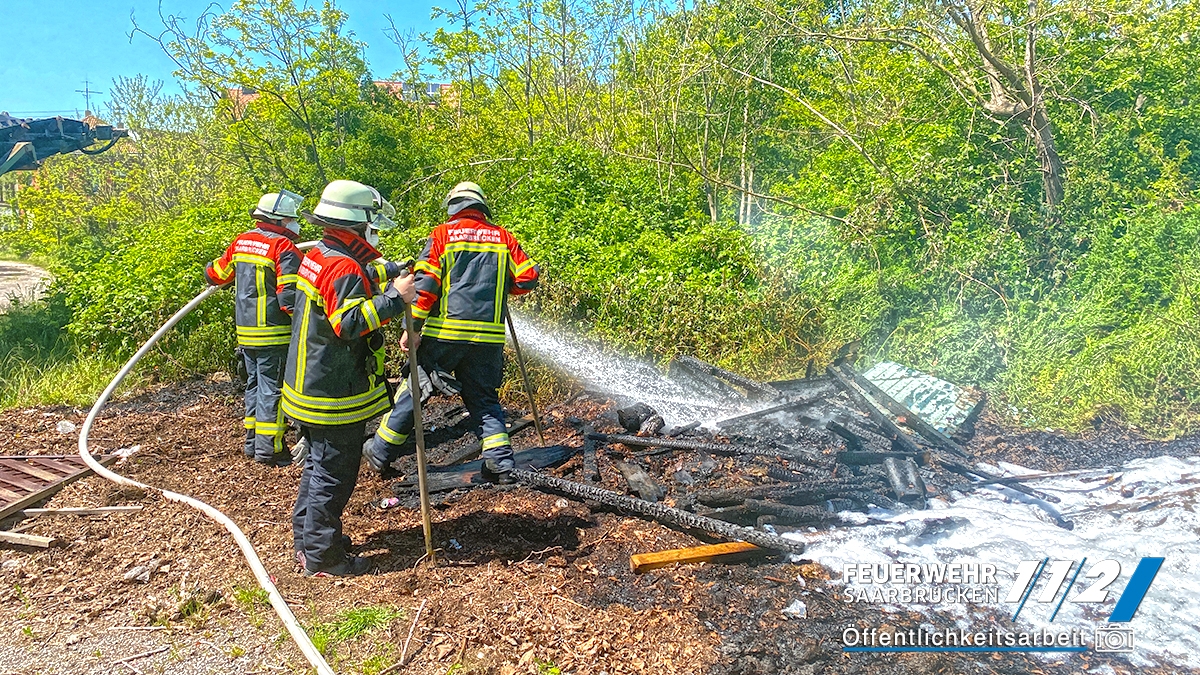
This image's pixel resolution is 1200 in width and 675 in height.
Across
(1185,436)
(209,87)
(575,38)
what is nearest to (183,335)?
(209,87)

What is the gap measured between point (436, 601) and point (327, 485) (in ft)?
2.60

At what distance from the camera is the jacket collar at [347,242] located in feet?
11.1

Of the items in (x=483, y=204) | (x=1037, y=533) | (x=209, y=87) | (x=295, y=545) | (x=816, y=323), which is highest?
(x=209, y=87)

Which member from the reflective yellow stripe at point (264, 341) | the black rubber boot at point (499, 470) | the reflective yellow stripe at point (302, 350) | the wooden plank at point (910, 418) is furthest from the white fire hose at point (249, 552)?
the wooden plank at point (910, 418)

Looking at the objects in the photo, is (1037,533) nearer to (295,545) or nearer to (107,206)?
(295,545)

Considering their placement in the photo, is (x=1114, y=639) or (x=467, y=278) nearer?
(x=1114, y=639)

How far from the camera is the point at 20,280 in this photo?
14633 mm

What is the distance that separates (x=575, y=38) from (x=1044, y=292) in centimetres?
864

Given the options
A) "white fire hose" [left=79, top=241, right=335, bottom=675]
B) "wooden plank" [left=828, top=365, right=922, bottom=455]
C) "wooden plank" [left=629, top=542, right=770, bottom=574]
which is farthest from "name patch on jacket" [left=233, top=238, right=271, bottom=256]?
"wooden plank" [left=828, top=365, right=922, bottom=455]

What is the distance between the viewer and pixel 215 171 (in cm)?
1380

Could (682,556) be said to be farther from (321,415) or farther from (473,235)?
(473,235)

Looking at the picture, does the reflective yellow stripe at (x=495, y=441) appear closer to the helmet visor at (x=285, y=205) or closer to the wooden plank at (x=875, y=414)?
the helmet visor at (x=285, y=205)

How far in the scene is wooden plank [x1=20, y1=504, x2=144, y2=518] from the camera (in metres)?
4.18

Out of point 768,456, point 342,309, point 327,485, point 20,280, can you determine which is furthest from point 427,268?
point 20,280
